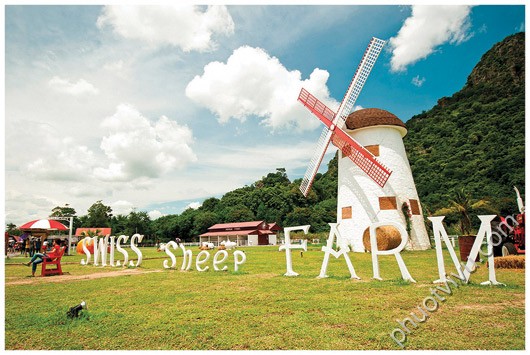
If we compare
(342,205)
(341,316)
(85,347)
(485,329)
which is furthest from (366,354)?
(342,205)

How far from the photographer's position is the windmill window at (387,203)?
1778 centimetres

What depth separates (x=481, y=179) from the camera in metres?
32.2

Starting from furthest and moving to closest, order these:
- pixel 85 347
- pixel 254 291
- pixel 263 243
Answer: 1. pixel 263 243
2. pixel 254 291
3. pixel 85 347

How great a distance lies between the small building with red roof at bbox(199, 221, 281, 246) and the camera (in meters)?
47.6

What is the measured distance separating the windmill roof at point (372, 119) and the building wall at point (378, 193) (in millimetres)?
341

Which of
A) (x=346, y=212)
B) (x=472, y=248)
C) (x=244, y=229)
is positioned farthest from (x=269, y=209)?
(x=472, y=248)

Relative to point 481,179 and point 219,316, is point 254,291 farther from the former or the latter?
point 481,179

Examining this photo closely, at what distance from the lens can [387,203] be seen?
58.4 feet

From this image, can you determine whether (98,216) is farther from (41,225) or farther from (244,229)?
(41,225)

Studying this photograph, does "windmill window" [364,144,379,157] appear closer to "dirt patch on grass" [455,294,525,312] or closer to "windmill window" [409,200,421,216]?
"windmill window" [409,200,421,216]

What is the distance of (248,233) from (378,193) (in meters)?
31.8

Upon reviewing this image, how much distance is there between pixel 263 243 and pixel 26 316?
1737 inches

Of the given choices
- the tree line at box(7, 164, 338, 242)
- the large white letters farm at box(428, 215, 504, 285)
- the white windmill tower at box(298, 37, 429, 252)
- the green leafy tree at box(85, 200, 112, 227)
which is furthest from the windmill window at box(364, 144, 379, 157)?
the green leafy tree at box(85, 200, 112, 227)

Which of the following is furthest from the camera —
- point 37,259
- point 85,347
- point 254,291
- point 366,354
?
point 37,259
